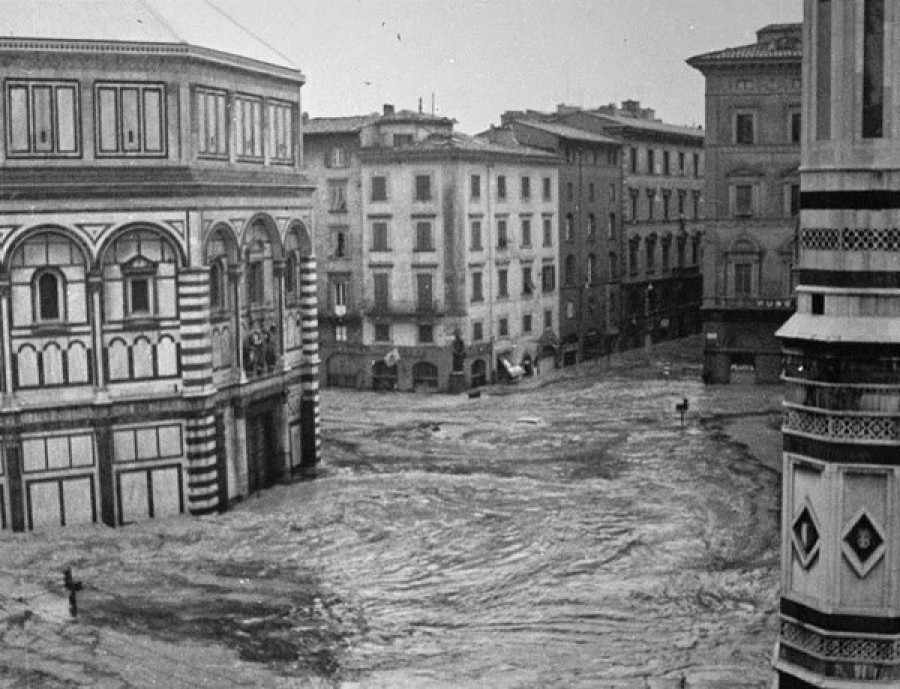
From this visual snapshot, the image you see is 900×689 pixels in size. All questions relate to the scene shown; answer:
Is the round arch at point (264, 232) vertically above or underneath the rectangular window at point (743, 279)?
above

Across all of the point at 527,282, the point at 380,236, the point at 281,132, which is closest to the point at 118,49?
the point at 281,132

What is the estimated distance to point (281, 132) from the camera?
3744 centimetres

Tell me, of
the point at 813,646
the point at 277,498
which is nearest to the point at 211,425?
the point at 277,498

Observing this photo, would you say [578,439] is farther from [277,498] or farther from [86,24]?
[86,24]

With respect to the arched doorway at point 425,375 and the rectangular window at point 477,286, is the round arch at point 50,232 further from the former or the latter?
the rectangular window at point 477,286

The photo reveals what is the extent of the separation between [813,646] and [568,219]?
58.1 m

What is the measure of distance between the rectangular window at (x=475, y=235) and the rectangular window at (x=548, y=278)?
683 cm

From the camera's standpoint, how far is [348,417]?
50.9 m

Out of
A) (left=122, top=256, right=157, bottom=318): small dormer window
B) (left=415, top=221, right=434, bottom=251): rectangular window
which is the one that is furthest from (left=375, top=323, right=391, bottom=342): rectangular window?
(left=122, top=256, right=157, bottom=318): small dormer window

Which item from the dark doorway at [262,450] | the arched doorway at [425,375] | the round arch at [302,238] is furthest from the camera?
the arched doorway at [425,375]

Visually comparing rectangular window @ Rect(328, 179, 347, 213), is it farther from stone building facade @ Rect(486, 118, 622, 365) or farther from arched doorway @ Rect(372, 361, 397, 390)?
stone building facade @ Rect(486, 118, 622, 365)

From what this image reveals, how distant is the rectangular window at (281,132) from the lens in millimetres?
36844

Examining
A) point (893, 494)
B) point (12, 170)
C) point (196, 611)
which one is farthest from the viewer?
point (12, 170)

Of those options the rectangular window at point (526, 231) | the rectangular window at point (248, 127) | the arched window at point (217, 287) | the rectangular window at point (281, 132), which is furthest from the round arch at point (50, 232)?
the rectangular window at point (526, 231)
